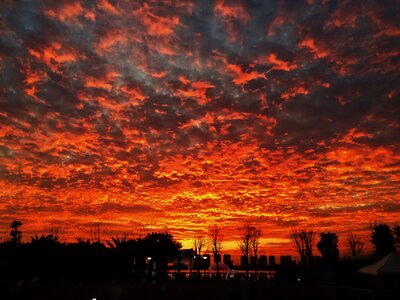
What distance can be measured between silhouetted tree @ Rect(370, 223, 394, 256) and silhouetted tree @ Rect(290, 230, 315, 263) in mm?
14263

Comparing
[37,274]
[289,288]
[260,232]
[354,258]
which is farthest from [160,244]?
[260,232]

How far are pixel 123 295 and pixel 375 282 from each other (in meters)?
15.2

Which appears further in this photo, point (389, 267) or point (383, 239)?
point (383, 239)

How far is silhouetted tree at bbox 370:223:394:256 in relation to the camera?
6222 centimetres

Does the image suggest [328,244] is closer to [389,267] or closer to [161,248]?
[161,248]

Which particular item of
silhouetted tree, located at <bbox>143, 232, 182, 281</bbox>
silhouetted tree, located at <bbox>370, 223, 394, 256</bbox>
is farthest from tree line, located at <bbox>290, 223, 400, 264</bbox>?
silhouetted tree, located at <bbox>143, 232, 182, 281</bbox>

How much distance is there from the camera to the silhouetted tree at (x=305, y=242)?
7695 centimetres

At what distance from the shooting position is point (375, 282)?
69.3 feet

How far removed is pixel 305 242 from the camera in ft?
254

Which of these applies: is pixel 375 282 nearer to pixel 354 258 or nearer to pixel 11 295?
pixel 354 258

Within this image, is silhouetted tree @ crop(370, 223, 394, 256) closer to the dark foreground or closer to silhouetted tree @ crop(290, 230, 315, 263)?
silhouetted tree @ crop(290, 230, 315, 263)

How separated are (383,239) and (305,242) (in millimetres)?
17094

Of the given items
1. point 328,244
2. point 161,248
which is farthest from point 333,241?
point 161,248

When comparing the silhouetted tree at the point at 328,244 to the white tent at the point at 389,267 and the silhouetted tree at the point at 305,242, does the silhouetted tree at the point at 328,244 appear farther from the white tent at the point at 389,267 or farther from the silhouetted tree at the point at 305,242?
the white tent at the point at 389,267
